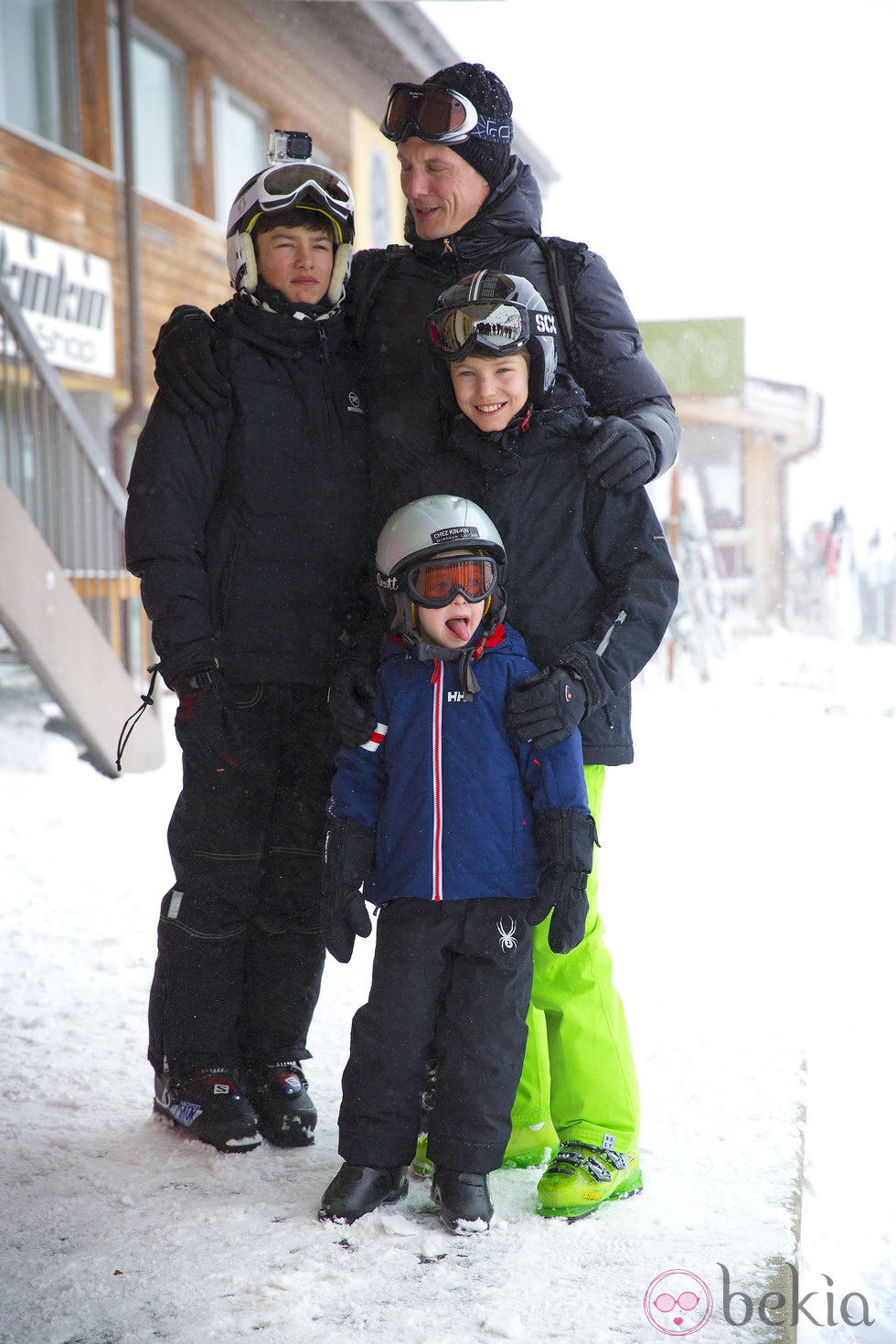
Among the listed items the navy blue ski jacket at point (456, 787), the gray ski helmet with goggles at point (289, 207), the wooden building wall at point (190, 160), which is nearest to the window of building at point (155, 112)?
the wooden building wall at point (190, 160)

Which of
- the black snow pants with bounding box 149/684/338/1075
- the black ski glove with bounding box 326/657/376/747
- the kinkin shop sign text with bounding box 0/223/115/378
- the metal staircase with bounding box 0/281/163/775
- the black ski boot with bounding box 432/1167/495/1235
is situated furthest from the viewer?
the kinkin shop sign text with bounding box 0/223/115/378

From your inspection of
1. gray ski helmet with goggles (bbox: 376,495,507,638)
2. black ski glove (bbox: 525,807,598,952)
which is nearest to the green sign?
gray ski helmet with goggles (bbox: 376,495,507,638)

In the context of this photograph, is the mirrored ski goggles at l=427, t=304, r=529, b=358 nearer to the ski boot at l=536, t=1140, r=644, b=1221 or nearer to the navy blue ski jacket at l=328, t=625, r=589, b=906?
the navy blue ski jacket at l=328, t=625, r=589, b=906

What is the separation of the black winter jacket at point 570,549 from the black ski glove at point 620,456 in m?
0.04

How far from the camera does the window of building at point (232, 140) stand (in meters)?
8.62

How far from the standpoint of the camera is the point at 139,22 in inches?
314

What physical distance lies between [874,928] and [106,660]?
12.8 feet

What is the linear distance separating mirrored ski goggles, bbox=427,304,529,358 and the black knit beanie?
1.20ft

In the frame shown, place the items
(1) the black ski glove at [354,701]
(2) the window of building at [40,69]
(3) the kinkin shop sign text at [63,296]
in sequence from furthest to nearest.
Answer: (2) the window of building at [40,69] → (3) the kinkin shop sign text at [63,296] → (1) the black ski glove at [354,701]

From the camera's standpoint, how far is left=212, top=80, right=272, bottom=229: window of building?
8.62m

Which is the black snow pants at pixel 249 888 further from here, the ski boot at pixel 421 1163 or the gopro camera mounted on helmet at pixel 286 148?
the gopro camera mounted on helmet at pixel 286 148

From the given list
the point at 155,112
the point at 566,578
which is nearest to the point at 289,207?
the point at 566,578

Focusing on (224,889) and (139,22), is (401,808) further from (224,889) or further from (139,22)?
(139,22)

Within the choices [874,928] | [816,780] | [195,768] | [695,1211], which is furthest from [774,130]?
[695,1211]
